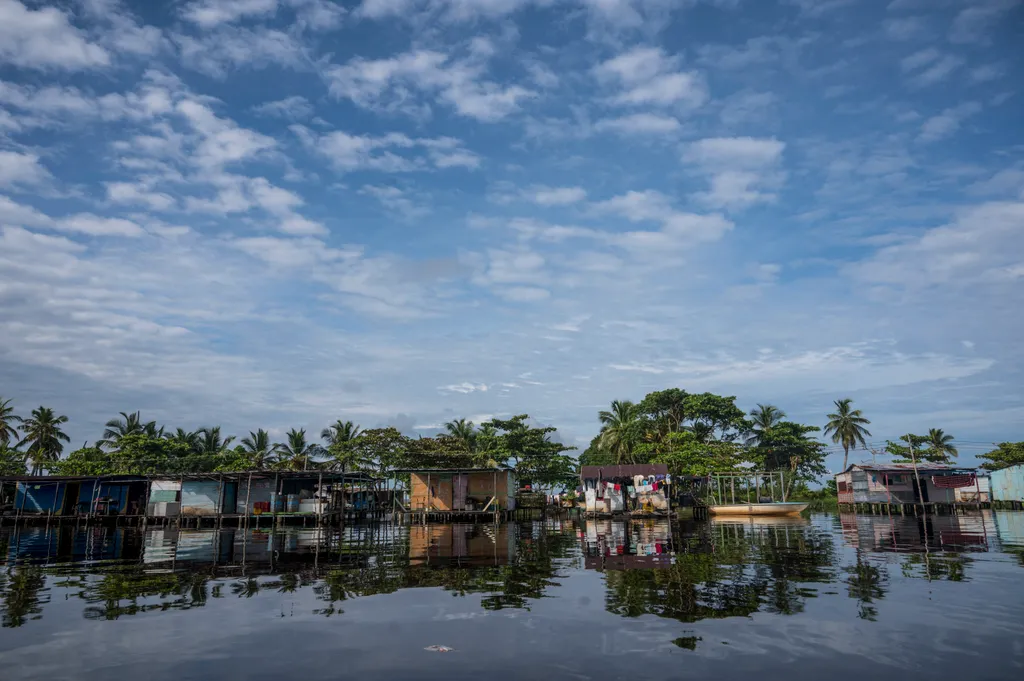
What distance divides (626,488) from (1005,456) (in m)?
43.8

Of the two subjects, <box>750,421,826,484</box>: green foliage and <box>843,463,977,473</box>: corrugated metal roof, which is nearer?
<box>843,463,977,473</box>: corrugated metal roof

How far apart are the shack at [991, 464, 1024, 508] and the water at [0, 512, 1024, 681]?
175 feet

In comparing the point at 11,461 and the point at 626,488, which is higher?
the point at 11,461

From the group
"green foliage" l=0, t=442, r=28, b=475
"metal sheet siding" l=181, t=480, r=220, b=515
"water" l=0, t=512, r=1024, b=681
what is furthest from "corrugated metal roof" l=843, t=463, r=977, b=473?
"green foliage" l=0, t=442, r=28, b=475

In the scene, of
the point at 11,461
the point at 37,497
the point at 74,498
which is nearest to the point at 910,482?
the point at 74,498

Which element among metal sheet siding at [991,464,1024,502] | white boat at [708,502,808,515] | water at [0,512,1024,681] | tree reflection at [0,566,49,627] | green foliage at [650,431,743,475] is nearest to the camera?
water at [0,512,1024,681]

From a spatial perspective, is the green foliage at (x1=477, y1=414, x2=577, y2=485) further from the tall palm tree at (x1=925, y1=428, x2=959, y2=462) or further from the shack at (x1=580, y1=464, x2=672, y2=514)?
the tall palm tree at (x1=925, y1=428, x2=959, y2=462)

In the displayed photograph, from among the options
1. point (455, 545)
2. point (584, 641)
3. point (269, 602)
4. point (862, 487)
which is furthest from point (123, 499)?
point (862, 487)

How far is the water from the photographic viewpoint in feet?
22.7

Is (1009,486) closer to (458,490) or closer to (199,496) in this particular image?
(458,490)

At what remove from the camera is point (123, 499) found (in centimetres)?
4694

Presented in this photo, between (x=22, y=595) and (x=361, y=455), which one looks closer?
(x=22, y=595)

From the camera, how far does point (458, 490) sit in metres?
47.1

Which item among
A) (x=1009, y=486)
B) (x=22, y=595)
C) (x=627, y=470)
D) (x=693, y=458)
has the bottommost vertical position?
(x=22, y=595)
